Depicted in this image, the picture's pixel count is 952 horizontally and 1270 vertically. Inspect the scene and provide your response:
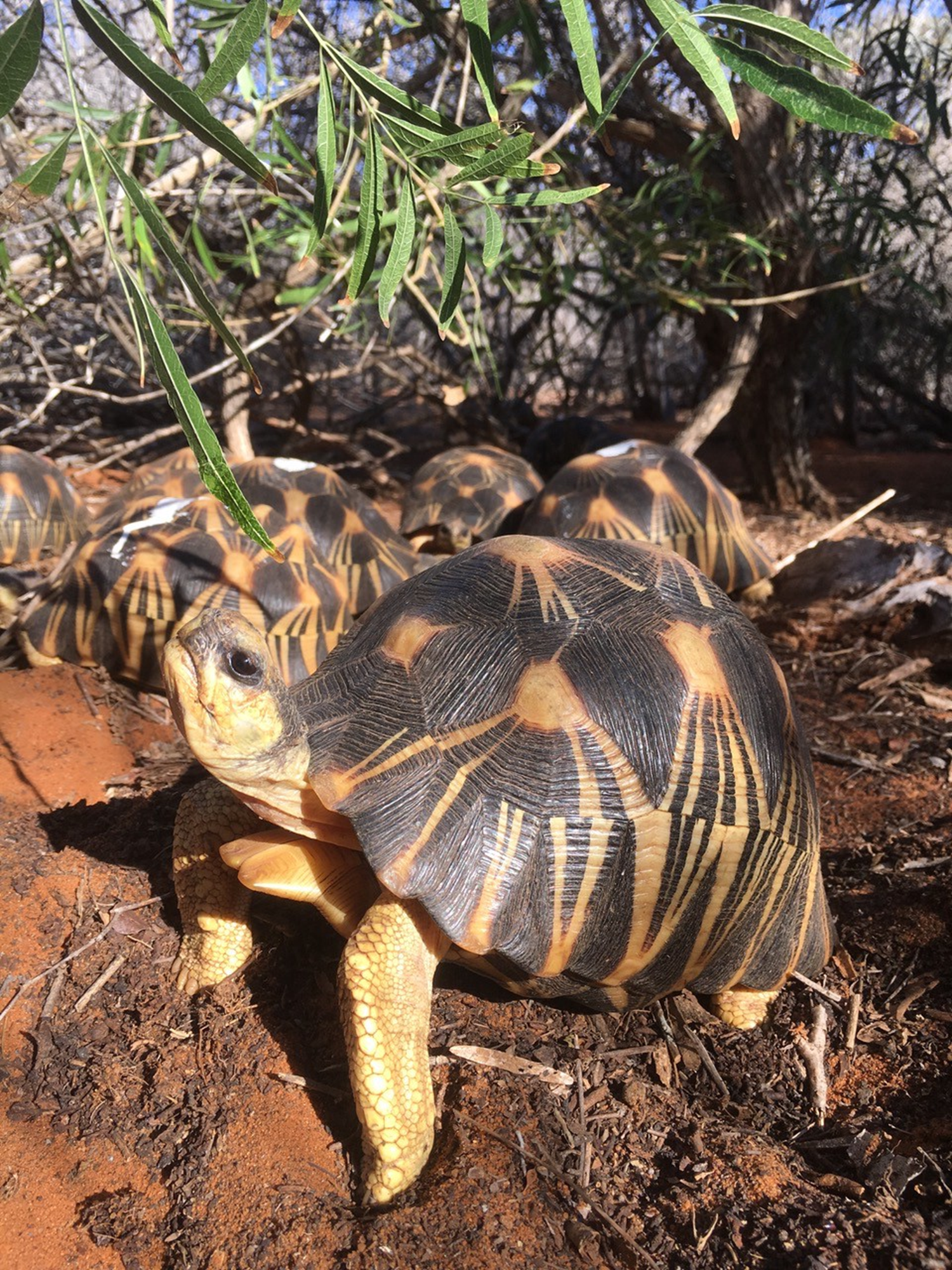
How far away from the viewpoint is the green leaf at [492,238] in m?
1.75

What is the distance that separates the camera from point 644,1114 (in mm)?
1652

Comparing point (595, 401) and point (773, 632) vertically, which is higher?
point (595, 401)

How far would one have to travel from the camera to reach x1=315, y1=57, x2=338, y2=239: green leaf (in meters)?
1.44

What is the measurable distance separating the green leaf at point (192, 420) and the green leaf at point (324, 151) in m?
0.43

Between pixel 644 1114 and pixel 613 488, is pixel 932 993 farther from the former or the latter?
pixel 613 488

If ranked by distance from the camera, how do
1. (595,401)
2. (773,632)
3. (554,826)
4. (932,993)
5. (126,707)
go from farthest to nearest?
(595,401), (773,632), (126,707), (932,993), (554,826)

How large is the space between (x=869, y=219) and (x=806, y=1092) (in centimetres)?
503

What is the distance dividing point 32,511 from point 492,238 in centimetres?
379

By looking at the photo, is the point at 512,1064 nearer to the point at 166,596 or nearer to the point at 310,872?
the point at 310,872

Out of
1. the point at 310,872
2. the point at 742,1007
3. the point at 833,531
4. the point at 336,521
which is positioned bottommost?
the point at 742,1007

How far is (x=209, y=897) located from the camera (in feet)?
6.28

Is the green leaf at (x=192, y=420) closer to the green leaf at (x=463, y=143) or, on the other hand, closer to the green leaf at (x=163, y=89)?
the green leaf at (x=163, y=89)

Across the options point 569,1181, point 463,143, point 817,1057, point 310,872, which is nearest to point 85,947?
point 310,872

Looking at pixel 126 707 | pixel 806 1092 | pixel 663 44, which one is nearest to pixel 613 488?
pixel 663 44
